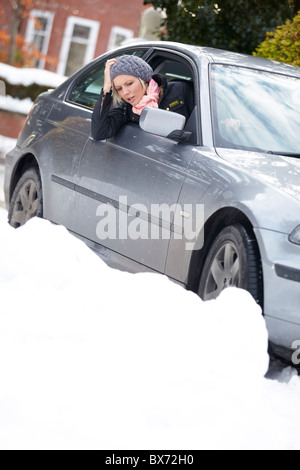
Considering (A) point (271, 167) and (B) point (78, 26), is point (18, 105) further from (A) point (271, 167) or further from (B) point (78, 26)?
(B) point (78, 26)

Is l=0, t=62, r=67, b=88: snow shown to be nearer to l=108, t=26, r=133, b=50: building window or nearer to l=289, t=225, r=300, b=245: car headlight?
l=289, t=225, r=300, b=245: car headlight

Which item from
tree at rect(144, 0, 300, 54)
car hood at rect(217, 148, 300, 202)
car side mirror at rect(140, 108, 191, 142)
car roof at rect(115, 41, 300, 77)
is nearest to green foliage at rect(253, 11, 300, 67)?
tree at rect(144, 0, 300, 54)

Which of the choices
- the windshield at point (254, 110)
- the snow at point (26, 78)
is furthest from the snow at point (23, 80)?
the windshield at point (254, 110)

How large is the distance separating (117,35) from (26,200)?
25.5m

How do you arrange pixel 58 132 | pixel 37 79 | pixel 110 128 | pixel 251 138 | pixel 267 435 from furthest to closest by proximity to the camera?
pixel 37 79
pixel 58 132
pixel 110 128
pixel 251 138
pixel 267 435

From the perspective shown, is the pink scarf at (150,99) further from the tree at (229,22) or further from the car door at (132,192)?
the tree at (229,22)

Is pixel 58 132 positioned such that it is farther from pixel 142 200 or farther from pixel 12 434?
pixel 12 434

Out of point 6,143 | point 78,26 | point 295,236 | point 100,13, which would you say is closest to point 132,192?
point 295,236

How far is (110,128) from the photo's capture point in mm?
6324

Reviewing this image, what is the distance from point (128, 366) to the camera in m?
3.88

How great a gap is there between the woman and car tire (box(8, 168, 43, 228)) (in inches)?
38.5

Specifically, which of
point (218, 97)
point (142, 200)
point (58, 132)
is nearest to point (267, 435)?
point (142, 200)

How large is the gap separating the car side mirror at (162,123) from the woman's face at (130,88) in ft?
2.01
